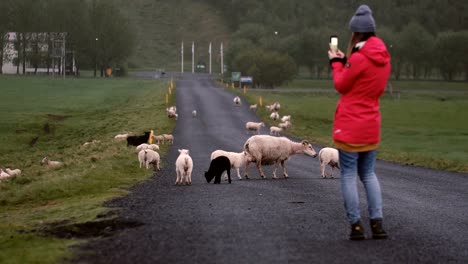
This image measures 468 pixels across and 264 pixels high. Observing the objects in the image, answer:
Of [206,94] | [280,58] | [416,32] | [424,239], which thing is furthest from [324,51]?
[424,239]

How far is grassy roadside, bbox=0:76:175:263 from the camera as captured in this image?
13.0 metres

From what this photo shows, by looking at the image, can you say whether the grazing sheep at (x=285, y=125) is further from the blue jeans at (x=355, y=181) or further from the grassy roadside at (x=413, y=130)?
the blue jeans at (x=355, y=181)

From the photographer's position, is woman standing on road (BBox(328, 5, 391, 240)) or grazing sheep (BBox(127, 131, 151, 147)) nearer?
woman standing on road (BBox(328, 5, 391, 240))

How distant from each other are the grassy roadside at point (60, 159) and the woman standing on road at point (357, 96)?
339 cm

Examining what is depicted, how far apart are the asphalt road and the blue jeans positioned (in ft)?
1.23

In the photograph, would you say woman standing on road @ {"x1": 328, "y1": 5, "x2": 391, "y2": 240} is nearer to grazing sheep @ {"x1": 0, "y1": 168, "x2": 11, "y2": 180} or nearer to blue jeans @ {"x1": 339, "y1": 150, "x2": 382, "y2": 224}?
blue jeans @ {"x1": 339, "y1": 150, "x2": 382, "y2": 224}

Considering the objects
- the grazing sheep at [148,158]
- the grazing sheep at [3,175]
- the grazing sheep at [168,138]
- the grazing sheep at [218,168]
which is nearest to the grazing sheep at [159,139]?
the grazing sheep at [168,138]

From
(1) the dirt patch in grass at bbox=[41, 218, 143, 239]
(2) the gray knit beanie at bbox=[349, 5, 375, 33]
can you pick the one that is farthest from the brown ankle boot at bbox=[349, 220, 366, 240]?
(1) the dirt patch in grass at bbox=[41, 218, 143, 239]

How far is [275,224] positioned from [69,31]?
172 metres

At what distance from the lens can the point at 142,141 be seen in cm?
3628

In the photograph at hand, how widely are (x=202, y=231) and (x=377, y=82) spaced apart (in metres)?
2.96

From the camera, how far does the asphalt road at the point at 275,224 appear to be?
10.5 m

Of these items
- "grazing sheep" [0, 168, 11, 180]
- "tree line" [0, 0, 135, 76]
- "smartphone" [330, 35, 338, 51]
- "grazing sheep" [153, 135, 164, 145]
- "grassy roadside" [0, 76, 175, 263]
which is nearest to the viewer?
"smartphone" [330, 35, 338, 51]

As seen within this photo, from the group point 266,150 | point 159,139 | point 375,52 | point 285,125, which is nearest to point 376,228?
point 375,52
